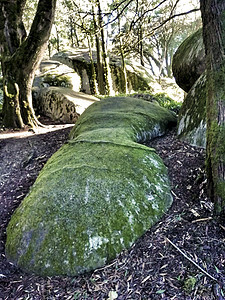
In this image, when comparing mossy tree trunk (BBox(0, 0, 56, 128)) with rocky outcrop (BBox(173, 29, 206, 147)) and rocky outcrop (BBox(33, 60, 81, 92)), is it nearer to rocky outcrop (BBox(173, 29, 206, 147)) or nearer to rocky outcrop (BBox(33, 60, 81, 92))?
rocky outcrop (BBox(173, 29, 206, 147))

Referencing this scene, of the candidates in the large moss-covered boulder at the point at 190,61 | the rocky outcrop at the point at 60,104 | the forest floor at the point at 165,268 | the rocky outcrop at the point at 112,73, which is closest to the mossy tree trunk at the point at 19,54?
the rocky outcrop at the point at 60,104

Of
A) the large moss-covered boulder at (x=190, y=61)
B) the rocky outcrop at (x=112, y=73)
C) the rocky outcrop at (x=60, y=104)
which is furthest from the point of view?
the rocky outcrop at (x=112, y=73)

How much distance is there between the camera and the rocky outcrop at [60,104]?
7164 millimetres

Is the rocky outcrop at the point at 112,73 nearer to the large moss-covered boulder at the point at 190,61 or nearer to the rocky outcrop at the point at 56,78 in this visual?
the rocky outcrop at the point at 56,78

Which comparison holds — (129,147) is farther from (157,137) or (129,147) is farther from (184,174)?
(157,137)

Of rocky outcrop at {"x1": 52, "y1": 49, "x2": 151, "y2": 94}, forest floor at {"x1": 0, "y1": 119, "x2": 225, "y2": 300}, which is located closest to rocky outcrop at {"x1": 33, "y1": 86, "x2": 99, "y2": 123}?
forest floor at {"x1": 0, "y1": 119, "x2": 225, "y2": 300}

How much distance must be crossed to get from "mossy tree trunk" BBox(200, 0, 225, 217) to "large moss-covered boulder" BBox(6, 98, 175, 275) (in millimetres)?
637

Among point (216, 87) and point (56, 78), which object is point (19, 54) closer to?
point (216, 87)

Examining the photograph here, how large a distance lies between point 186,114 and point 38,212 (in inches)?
117

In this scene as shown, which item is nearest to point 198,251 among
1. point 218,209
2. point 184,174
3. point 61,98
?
point 218,209

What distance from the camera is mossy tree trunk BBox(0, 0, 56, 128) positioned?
5754 millimetres

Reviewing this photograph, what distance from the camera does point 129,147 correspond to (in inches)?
131

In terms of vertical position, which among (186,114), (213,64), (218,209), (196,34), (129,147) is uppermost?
(196,34)

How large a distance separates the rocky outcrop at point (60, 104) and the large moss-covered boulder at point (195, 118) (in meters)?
3.43
